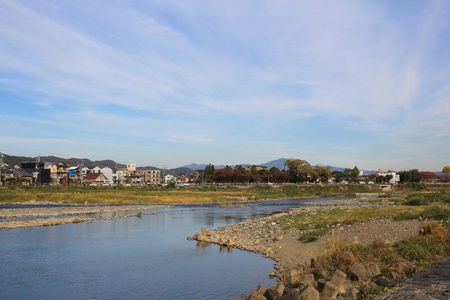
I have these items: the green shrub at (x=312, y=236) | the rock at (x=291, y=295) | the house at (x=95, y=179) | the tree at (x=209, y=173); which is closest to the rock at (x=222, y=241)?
the green shrub at (x=312, y=236)

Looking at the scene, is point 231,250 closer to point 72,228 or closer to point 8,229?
point 72,228

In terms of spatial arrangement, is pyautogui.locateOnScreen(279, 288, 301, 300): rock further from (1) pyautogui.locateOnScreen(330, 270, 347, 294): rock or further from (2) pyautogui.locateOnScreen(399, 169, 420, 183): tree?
(2) pyautogui.locateOnScreen(399, 169, 420, 183): tree

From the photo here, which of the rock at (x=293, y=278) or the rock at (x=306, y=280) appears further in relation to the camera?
the rock at (x=293, y=278)

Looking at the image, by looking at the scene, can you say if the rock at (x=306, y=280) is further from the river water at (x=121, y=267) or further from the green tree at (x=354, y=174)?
the green tree at (x=354, y=174)

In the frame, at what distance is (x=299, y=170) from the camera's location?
131 metres

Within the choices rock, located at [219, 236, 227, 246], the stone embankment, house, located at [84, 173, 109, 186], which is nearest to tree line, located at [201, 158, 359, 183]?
house, located at [84, 173, 109, 186]

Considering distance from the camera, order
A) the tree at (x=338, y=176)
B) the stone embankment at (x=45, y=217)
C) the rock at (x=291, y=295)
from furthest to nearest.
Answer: the tree at (x=338, y=176), the stone embankment at (x=45, y=217), the rock at (x=291, y=295)

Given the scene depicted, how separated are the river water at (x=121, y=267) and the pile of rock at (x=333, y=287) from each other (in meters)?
2.96

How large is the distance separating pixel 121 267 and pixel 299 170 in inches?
4615

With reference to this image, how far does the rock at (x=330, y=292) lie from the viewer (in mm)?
10180

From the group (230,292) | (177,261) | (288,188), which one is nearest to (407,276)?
(230,292)

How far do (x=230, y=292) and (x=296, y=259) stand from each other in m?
4.94

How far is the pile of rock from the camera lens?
10.1m

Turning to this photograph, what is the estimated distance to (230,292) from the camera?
14203 mm
